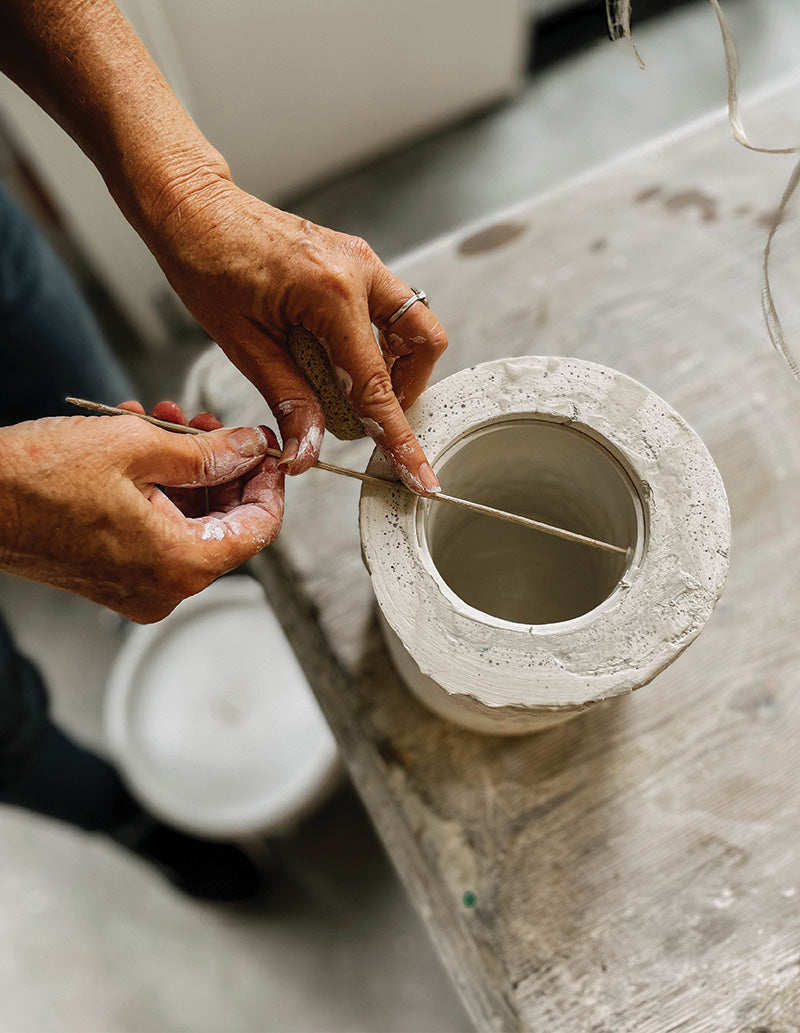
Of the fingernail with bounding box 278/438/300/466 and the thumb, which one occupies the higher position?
the thumb

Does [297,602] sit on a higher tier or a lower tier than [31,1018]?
higher

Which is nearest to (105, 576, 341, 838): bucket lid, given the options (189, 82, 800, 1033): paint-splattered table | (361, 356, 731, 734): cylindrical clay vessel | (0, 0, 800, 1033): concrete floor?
(0, 0, 800, 1033): concrete floor

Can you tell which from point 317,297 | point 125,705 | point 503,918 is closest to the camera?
point 317,297

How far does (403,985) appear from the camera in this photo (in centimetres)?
180

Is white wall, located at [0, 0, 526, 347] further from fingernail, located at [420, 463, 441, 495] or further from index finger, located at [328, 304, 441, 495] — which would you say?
fingernail, located at [420, 463, 441, 495]

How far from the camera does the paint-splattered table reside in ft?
3.05

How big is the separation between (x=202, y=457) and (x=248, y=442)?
2.1 inches

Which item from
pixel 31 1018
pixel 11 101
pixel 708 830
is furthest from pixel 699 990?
pixel 11 101

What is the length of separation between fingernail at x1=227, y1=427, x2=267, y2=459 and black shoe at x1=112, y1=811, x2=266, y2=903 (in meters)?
1.31

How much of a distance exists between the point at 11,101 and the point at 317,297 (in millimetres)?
1154

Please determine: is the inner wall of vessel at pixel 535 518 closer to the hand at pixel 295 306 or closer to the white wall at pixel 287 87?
the hand at pixel 295 306

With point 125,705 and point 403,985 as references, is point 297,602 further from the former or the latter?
point 403,985

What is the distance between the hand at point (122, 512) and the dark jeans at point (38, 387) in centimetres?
77

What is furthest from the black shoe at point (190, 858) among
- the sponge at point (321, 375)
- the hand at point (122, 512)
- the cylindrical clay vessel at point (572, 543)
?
the sponge at point (321, 375)
